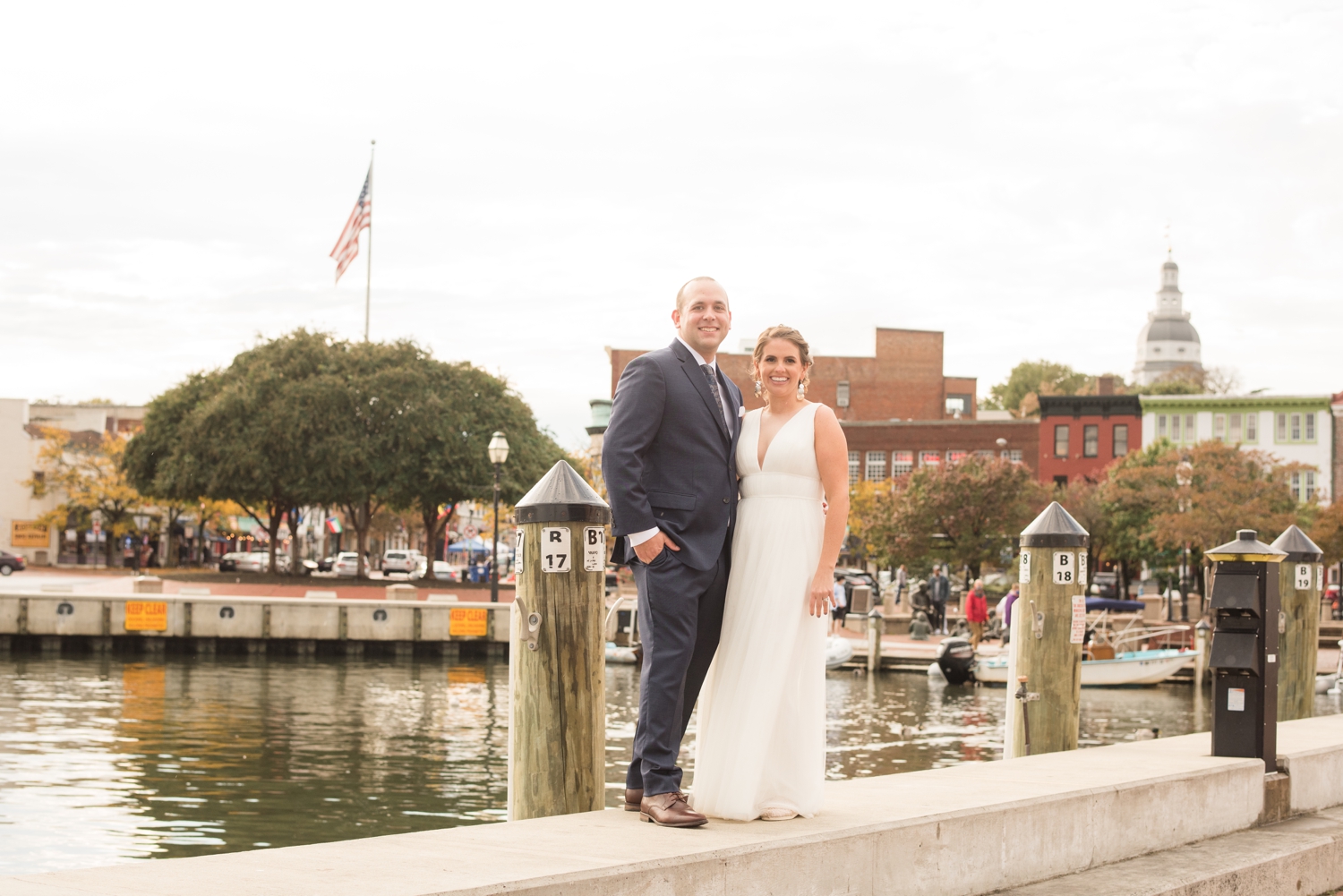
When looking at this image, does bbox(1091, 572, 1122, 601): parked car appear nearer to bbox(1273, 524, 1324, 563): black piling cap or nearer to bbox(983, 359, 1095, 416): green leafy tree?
bbox(1273, 524, 1324, 563): black piling cap

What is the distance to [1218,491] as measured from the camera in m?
46.5

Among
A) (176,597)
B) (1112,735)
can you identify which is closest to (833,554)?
(1112,735)

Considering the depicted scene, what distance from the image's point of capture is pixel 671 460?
18.2ft

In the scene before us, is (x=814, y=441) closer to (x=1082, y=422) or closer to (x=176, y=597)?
(x=176, y=597)

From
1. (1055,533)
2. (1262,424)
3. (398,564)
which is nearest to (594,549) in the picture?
(1055,533)

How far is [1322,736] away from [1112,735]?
42.2 ft

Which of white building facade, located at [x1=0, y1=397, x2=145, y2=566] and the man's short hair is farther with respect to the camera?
white building facade, located at [x1=0, y1=397, x2=145, y2=566]

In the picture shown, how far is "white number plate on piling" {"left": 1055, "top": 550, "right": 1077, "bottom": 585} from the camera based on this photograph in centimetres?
989

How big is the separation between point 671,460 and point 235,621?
2915 cm

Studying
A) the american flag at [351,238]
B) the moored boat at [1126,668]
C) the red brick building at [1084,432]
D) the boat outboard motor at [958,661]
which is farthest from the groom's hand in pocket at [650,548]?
the red brick building at [1084,432]

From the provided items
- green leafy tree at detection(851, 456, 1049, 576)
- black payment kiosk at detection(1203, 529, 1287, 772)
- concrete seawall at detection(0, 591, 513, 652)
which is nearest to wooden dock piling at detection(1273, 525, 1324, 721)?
black payment kiosk at detection(1203, 529, 1287, 772)

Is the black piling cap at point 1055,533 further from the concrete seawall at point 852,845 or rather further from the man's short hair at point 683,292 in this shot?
the man's short hair at point 683,292

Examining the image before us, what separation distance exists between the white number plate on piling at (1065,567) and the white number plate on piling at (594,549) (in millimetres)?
4710

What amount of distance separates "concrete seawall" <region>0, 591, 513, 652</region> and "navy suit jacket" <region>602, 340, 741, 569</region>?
90.5 feet
